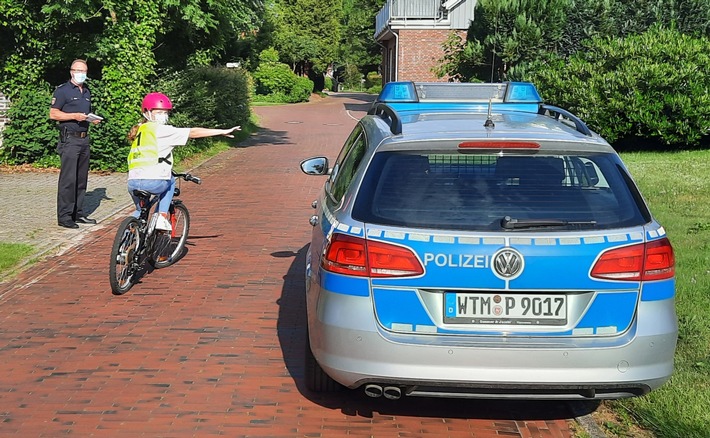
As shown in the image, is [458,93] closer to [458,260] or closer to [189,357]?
[189,357]

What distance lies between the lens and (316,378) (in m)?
5.30

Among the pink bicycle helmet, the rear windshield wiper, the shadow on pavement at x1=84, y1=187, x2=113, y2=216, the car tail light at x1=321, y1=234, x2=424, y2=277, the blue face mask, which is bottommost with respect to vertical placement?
the shadow on pavement at x1=84, y1=187, x2=113, y2=216

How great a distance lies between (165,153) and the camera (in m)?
8.25

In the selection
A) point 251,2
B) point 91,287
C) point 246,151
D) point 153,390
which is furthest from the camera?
point 246,151

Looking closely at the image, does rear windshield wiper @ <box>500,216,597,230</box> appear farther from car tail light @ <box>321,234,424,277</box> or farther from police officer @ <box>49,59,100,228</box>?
police officer @ <box>49,59,100,228</box>

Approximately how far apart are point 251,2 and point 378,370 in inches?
640

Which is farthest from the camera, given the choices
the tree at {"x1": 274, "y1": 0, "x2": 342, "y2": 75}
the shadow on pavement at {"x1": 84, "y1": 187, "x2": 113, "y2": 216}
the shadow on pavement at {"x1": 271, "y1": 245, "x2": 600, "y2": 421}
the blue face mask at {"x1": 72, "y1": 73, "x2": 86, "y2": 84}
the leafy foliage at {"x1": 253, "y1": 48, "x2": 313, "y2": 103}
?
the tree at {"x1": 274, "y1": 0, "x2": 342, "y2": 75}

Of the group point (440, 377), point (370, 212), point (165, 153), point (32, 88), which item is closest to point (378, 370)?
point (440, 377)

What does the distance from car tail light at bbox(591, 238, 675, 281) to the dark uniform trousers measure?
8.00m

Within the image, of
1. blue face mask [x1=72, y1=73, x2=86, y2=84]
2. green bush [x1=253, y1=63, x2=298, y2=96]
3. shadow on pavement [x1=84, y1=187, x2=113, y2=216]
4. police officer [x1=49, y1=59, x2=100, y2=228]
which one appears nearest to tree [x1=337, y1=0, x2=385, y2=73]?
green bush [x1=253, y1=63, x2=298, y2=96]

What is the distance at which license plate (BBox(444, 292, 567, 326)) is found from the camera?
14.4ft

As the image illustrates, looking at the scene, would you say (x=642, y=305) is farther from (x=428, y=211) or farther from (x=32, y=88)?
(x=32, y=88)

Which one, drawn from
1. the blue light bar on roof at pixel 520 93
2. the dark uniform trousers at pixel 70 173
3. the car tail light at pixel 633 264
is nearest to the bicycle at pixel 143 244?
the dark uniform trousers at pixel 70 173

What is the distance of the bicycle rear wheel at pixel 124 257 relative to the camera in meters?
7.61
